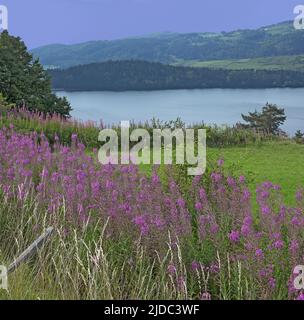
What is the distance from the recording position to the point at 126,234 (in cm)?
524

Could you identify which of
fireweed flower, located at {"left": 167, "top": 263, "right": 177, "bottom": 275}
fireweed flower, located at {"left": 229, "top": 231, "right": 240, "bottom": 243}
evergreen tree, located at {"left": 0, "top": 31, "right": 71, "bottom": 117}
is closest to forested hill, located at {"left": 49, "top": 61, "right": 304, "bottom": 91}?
evergreen tree, located at {"left": 0, "top": 31, "right": 71, "bottom": 117}

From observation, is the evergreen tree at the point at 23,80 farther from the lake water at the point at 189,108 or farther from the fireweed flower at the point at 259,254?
the lake water at the point at 189,108

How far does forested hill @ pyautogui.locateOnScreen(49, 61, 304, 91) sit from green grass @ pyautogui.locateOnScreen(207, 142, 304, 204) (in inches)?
4187

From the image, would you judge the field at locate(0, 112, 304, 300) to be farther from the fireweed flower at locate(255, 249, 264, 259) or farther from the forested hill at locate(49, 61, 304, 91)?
the forested hill at locate(49, 61, 304, 91)

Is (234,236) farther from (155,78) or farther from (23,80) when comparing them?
(155,78)

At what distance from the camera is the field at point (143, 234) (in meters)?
4.25

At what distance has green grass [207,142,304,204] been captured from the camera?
963 cm

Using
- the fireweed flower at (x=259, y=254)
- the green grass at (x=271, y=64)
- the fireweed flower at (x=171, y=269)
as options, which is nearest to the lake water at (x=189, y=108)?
the green grass at (x=271, y=64)

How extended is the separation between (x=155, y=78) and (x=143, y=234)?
131475 millimetres

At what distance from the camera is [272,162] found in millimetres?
11945

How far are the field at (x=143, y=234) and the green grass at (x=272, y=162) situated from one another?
2.48m

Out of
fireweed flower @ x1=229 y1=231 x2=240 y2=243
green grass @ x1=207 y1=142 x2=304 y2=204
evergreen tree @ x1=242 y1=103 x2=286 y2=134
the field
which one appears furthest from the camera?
evergreen tree @ x1=242 y1=103 x2=286 y2=134
